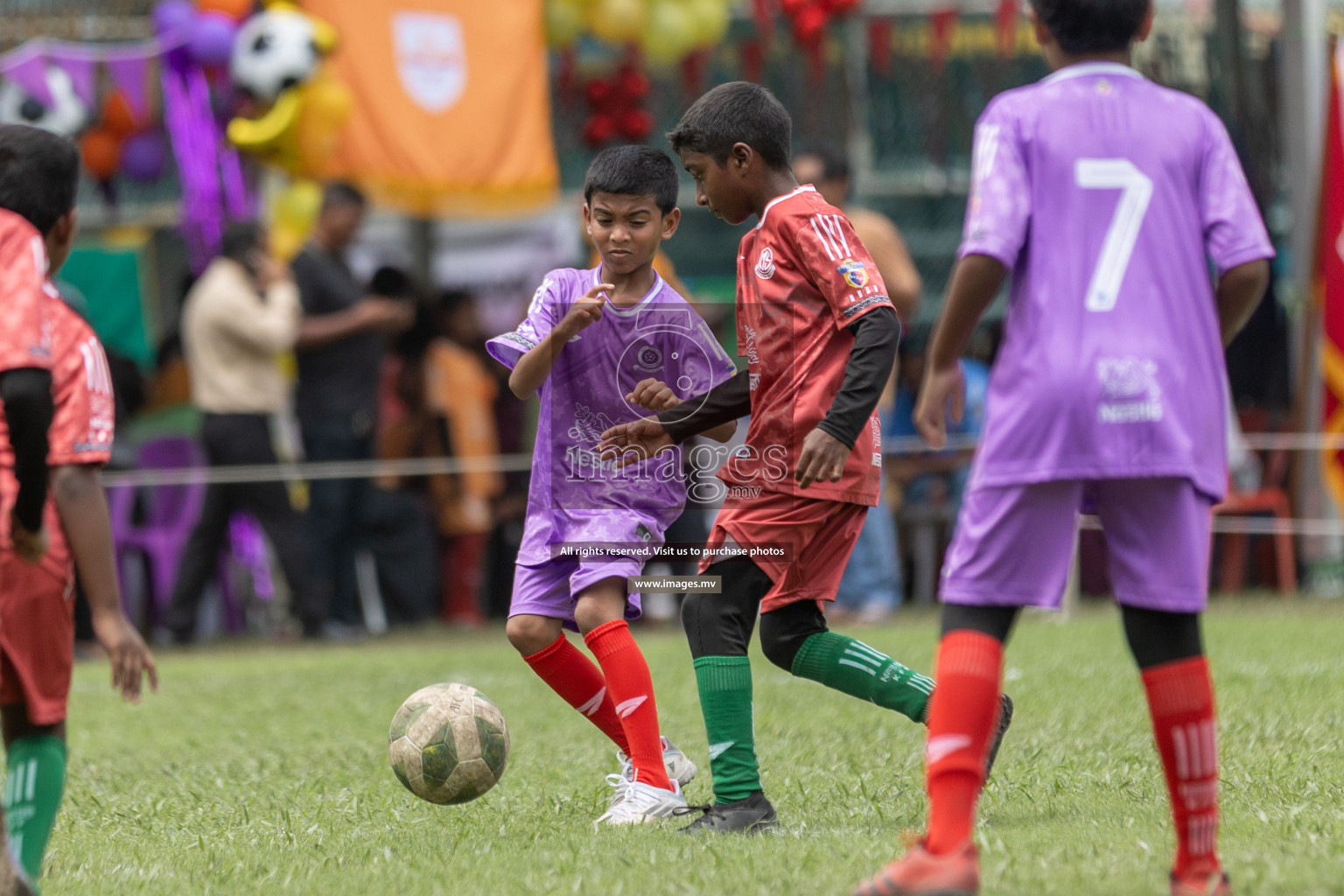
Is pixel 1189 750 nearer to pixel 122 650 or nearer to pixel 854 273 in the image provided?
pixel 854 273

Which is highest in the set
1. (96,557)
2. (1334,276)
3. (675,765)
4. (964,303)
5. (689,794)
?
(964,303)

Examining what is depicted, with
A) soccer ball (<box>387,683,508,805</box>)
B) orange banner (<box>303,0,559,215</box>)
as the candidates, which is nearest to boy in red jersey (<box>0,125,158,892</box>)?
soccer ball (<box>387,683,508,805</box>)

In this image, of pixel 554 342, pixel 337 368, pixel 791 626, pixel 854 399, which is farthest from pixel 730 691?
pixel 337 368

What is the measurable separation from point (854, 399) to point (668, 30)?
815 centimetres

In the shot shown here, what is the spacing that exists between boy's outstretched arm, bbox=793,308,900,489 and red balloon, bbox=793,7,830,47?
317 inches

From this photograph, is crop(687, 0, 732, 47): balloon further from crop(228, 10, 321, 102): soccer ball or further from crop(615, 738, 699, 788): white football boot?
crop(615, 738, 699, 788): white football boot

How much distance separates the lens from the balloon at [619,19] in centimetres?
1151


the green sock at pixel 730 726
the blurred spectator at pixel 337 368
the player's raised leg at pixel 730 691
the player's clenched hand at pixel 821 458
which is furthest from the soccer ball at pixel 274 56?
the player's clenched hand at pixel 821 458

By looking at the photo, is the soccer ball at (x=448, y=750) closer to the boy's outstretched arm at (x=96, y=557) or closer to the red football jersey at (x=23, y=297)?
the boy's outstretched arm at (x=96, y=557)

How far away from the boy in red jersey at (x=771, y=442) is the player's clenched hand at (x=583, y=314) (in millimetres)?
333

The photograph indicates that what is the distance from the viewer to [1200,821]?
3230 millimetres

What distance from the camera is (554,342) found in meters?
4.40

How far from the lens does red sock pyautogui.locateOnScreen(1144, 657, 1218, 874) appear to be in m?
3.23

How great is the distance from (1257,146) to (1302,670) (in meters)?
6.45
